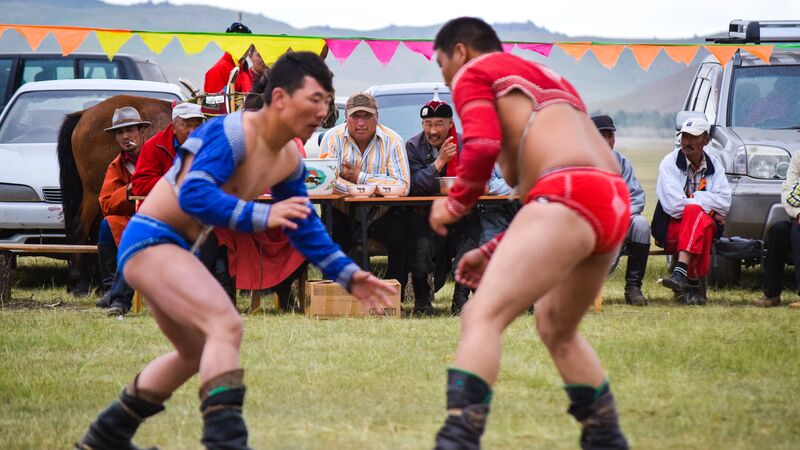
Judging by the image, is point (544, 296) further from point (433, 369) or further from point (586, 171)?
point (433, 369)

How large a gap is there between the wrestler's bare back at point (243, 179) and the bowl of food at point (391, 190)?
529 centimetres

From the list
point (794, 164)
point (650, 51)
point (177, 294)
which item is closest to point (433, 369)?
point (177, 294)

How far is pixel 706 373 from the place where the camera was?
7.25 meters

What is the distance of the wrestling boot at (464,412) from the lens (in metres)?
4.24

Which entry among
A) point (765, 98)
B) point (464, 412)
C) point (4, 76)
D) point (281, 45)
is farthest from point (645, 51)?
point (464, 412)

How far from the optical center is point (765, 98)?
12.5 m

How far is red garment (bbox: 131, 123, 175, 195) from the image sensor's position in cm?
1036

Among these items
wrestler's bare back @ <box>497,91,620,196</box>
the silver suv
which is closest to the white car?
the silver suv

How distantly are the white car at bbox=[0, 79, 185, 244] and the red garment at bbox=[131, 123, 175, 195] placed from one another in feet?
5.77

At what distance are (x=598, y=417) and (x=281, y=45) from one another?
27.4 feet

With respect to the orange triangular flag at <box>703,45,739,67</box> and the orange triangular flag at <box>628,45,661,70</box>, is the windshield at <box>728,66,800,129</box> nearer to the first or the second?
the orange triangular flag at <box>703,45,739,67</box>

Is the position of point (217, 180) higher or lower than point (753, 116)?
higher

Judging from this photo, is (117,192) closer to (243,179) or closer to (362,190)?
(362,190)

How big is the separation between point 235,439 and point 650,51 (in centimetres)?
1038
